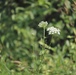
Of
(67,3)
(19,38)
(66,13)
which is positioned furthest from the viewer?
(19,38)

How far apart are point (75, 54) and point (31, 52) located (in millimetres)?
877

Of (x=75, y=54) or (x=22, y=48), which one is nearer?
(x=75, y=54)

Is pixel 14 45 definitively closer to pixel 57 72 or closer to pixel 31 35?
pixel 31 35

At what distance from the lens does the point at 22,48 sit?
163 inches

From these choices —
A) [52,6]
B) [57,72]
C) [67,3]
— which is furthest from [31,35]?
[57,72]

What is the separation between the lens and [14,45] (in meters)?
4.17

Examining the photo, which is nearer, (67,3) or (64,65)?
(64,65)

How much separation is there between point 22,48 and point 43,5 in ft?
1.93

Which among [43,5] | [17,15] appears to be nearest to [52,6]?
[43,5]

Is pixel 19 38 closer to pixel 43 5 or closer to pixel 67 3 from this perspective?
pixel 43 5

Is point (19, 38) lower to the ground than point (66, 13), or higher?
lower

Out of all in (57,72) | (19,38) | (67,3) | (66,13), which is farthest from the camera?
(19,38)

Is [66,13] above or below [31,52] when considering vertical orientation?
above

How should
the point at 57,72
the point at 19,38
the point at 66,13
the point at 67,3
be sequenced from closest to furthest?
the point at 57,72 → the point at 67,3 → the point at 66,13 → the point at 19,38
